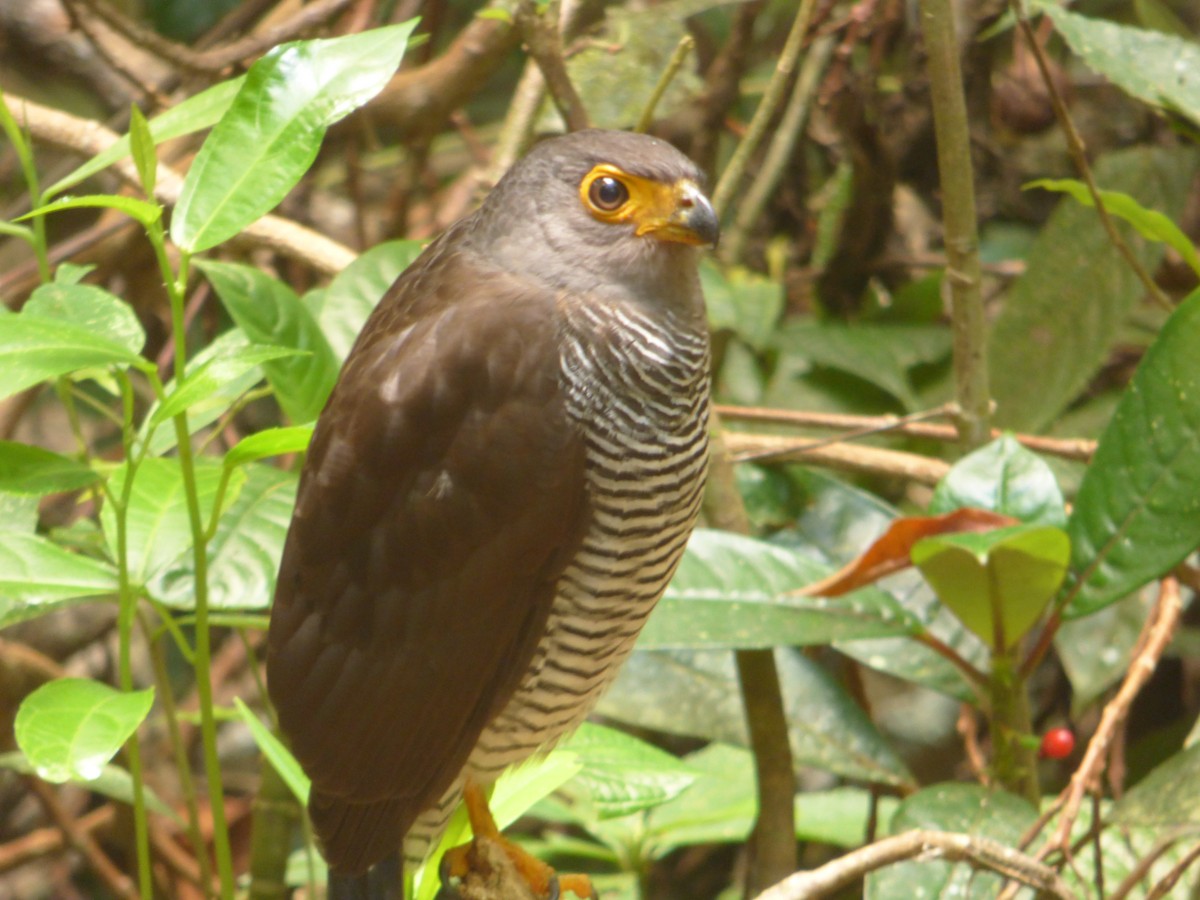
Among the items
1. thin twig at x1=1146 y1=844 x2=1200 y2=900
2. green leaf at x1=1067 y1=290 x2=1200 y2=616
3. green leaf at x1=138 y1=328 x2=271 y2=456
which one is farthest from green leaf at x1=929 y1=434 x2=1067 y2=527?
green leaf at x1=138 y1=328 x2=271 y2=456

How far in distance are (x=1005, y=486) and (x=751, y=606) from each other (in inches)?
16.6

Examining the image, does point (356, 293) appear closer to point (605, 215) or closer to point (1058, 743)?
point (605, 215)

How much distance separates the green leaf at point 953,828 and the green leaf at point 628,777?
0.36 m

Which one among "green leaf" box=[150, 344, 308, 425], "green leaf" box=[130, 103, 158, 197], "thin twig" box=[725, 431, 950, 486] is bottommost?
"thin twig" box=[725, 431, 950, 486]

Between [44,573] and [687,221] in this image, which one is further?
[687,221]

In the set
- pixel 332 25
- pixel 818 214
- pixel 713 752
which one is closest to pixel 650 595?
pixel 713 752

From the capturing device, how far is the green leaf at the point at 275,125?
1.32m

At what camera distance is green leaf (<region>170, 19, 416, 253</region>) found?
4.32ft

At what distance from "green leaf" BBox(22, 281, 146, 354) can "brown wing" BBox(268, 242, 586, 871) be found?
0.24 metres

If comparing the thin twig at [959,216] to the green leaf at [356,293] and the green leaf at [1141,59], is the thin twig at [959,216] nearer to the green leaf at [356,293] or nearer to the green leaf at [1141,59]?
the green leaf at [1141,59]

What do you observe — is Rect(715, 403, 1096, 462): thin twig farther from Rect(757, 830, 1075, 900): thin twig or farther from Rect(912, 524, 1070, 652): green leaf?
Rect(757, 830, 1075, 900): thin twig

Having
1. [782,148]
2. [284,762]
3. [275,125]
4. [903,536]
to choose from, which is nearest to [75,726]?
[284,762]

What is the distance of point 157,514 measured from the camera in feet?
5.03

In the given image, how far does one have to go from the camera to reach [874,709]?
124 inches
